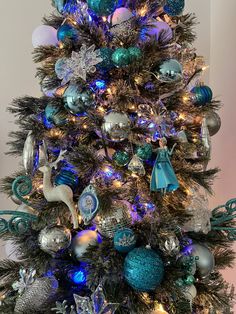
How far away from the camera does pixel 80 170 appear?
0.71 metres

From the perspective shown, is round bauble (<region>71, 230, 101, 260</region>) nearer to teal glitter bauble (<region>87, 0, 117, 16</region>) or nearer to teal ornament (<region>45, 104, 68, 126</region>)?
teal ornament (<region>45, 104, 68, 126</region>)

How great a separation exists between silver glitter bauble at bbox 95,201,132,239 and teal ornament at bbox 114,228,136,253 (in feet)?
0.06

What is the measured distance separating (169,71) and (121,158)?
20cm

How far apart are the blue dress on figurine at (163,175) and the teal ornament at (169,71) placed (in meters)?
0.15

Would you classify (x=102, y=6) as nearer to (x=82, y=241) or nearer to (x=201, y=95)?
(x=201, y=95)

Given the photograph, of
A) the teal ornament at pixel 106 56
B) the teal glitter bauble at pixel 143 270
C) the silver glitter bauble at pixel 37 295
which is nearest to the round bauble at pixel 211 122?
the teal ornament at pixel 106 56

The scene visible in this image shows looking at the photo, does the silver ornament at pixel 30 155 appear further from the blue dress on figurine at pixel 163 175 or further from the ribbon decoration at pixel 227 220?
the ribbon decoration at pixel 227 220

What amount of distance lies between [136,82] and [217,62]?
69cm

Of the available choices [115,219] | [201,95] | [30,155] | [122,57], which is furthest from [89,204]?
[201,95]

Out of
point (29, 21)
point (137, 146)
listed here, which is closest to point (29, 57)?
point (29, 21)

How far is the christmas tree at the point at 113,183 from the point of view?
2.19 ft

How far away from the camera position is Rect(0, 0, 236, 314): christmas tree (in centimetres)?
67

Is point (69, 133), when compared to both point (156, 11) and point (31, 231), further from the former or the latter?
point (156, 11)

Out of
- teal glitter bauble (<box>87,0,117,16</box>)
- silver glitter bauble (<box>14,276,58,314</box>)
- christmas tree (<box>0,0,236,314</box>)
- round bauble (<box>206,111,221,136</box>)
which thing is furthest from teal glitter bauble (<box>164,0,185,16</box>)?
silver glitter bauble (<box>14,276,58,314</box>)
